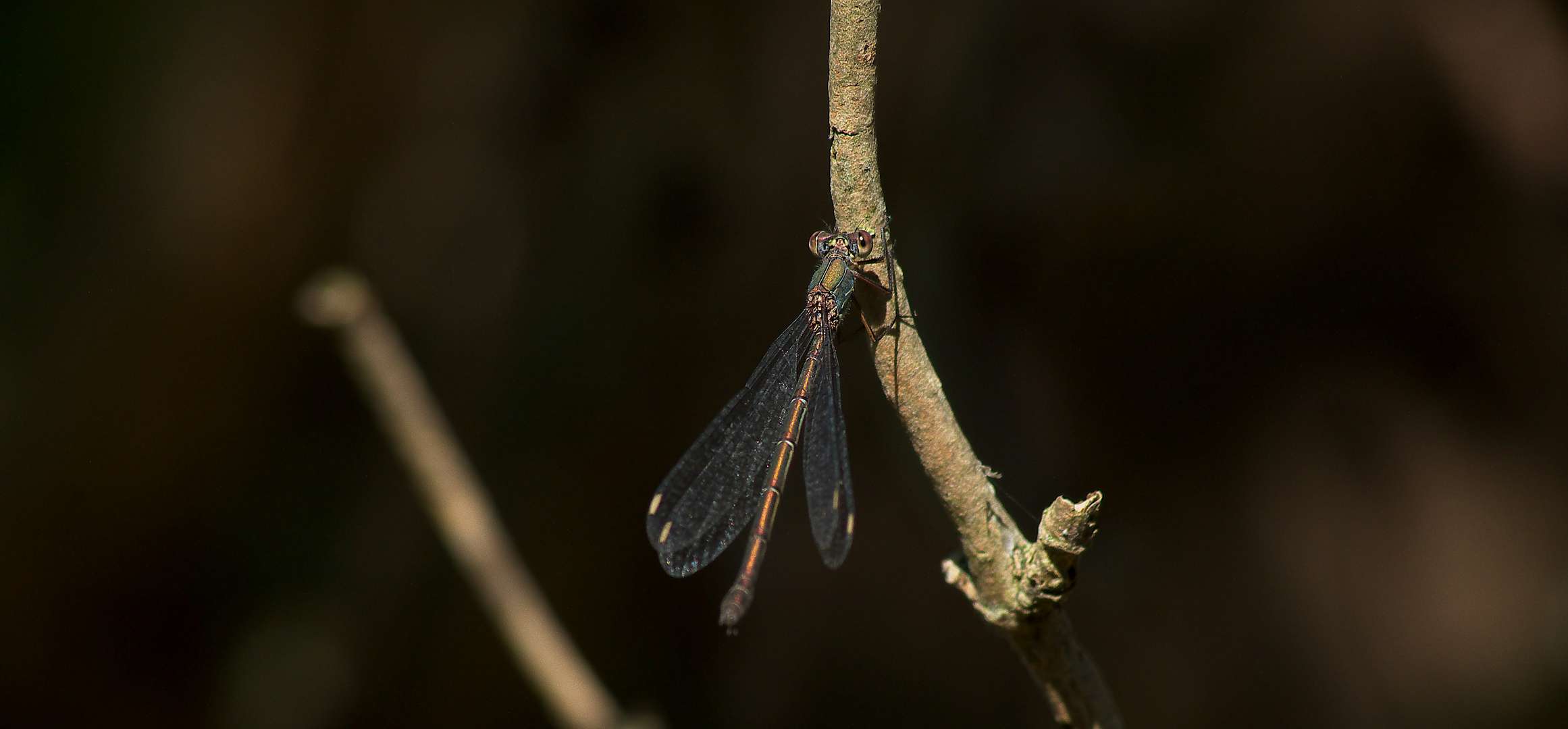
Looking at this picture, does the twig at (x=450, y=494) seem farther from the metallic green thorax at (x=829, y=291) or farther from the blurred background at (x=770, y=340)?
the blurred background at (x=770, y=340)

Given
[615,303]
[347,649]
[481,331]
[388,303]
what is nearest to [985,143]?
[615,303]

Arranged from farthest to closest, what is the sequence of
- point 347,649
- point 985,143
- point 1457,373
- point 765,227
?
point 347,649
point 765,227
point 985,143
point 1457,373

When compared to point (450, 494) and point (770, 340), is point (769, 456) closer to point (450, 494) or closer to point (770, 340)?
point (770, 340)

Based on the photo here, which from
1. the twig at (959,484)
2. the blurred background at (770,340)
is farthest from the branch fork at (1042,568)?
the blurred background at (770,340)

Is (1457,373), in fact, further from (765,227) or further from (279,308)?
(279,308)

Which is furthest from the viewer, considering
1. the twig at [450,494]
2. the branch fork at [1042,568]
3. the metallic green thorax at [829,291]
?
the metallic green thorax at [829,291]

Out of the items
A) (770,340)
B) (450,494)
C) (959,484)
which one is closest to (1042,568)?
(959,484)
